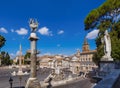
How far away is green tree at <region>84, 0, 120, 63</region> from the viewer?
91.4 ft

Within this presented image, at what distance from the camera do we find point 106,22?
103 ft

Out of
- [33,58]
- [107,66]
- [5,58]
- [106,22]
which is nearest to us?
[33,58]

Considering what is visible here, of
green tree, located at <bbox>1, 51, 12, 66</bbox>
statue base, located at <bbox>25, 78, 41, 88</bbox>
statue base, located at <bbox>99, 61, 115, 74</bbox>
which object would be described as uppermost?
green tree, located at <bbox>1, 51, 12, 66</bbox>

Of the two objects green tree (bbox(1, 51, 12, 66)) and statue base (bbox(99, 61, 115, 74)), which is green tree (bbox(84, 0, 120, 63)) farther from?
green tree (bbox(1, 51, 12, 66))

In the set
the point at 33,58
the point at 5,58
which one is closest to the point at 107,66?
the point at 33,58

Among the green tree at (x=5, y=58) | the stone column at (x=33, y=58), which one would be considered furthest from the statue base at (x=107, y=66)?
the green tree at (x=5, y=58)

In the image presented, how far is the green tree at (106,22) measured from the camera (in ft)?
91.4

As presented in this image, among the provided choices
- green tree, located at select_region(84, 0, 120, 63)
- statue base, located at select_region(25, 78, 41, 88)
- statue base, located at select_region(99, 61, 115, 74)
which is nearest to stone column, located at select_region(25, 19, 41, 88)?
statue base, located at select_region(25, 78, 41, 88)

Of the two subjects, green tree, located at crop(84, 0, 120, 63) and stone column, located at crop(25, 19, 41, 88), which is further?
green tree, located at crop(84, 0, 120, 63)

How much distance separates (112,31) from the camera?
29.7 meters

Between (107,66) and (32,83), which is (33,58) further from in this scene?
(107,66)

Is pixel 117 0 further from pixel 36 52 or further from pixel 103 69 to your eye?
pixel 36 52

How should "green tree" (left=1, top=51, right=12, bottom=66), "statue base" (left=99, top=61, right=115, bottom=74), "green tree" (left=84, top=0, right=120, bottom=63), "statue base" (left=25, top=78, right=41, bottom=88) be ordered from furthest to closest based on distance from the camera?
"green tree" (left=1, top=51, right=12, bottom=66) < "green tree" (left=84, top=0, right=120, bottom=63) < "statue base" (left=99, top=61, right=115, bottom=74) < "statue base" (left=25, top=78, right=41, bottom=88)

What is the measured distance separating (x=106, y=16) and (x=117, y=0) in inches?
113
